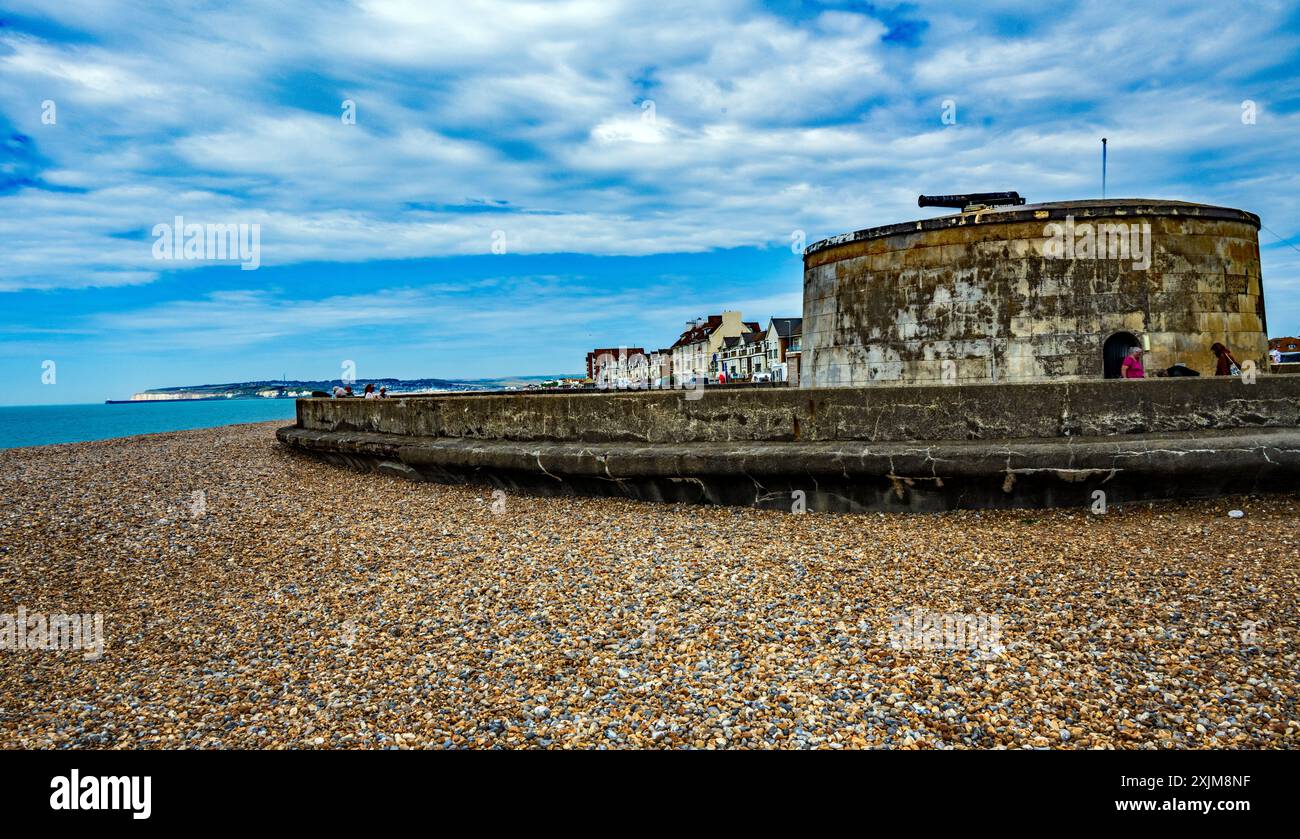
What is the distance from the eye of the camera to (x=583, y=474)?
862 cm

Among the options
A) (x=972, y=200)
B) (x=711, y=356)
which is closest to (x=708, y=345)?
(x=711, y=356)

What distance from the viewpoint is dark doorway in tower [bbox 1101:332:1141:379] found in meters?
10.7

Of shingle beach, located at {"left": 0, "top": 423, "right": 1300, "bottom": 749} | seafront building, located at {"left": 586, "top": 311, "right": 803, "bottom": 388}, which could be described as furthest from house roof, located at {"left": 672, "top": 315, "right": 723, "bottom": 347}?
shingle beach, located at {"left": 0, "top": 423, "right": 1300, "bottom": 749}

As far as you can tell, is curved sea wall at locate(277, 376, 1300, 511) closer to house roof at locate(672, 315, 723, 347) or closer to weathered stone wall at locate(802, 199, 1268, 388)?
weathered stone wall at locate(802, 199, 1268, 388)

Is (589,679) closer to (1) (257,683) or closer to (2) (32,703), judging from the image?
(1) (257,683)

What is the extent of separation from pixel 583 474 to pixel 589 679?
471cm

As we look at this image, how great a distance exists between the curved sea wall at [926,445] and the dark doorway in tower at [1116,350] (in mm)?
3772

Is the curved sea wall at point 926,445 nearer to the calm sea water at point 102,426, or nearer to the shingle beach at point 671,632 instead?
the shingle beach at point 671,632

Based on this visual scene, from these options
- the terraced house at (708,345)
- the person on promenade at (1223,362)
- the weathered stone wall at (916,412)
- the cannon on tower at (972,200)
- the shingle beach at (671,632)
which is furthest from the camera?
the terraced house at (708,345)

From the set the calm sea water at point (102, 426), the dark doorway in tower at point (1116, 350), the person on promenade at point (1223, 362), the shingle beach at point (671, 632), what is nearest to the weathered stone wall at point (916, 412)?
the shingle beach at point (671, 632)

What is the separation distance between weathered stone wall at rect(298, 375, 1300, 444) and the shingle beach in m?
0.84

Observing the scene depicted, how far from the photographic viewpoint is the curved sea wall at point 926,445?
681 centimetres

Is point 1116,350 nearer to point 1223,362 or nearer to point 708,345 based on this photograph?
point 1223,362

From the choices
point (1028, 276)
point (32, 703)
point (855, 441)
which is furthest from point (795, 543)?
point (1028, 276)
